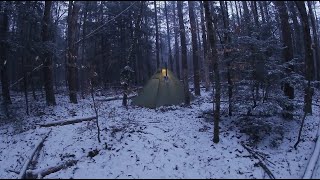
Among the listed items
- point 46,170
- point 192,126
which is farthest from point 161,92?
point 46,170

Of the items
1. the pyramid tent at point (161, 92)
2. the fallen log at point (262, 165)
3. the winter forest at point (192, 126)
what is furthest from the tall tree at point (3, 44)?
the fallen log at point (262, 165)

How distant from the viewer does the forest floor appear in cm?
894

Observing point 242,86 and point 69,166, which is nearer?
point 69,166

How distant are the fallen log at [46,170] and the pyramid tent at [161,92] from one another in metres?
7.75

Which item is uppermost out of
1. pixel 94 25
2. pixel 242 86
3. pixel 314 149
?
pixel 94 25

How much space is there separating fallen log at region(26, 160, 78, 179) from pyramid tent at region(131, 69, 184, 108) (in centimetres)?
775

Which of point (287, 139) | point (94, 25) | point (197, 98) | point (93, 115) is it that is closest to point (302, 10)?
point (287, 139)

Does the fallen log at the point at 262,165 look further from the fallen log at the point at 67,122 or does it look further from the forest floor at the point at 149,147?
the fallen log at the point at 67,122

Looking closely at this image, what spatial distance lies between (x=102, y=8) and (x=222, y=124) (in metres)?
20.5

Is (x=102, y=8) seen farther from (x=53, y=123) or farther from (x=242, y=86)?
(x=242, y=86)

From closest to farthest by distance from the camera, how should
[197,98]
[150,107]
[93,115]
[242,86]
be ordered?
1. [242,86]
2. [93,115]
3. [150,107]
4. [197,98]

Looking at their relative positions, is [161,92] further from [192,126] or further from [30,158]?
[30,158]

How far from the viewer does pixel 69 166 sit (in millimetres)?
9219

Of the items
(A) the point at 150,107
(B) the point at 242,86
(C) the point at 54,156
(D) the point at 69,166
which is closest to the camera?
(D) the point at 69,166
